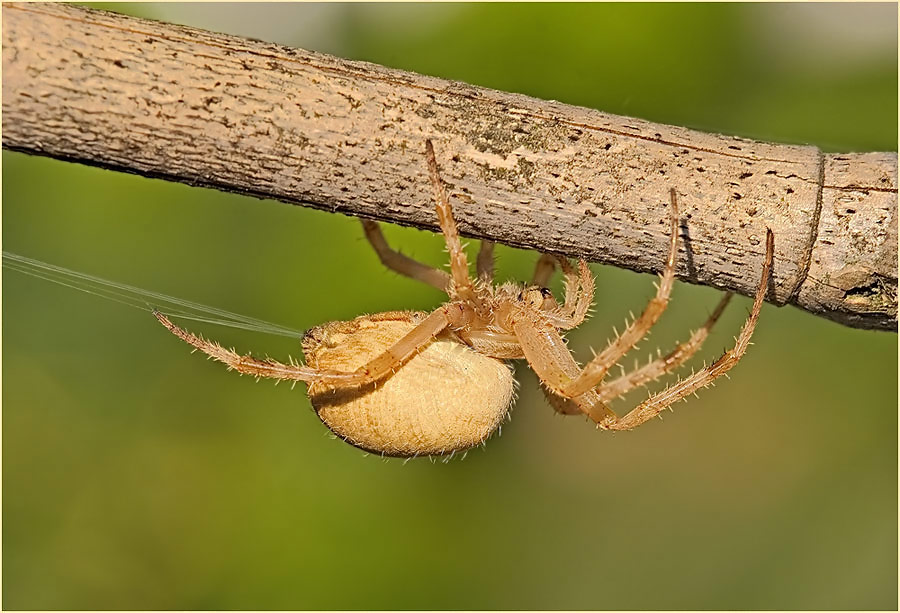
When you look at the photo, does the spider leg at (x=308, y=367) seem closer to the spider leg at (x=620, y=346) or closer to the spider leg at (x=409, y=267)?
the spider leg at (x=409, y=267)

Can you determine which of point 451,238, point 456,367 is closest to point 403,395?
point 456,367

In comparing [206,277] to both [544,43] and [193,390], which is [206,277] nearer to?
[193,390]

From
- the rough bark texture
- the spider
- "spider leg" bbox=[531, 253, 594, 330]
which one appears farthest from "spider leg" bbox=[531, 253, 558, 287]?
the rough bark texture

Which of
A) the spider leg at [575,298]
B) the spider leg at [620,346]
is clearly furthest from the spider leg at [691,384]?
the spider leg at [575,298]

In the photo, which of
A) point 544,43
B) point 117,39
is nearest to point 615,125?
point 117,39

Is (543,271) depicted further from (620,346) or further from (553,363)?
(620,346)
